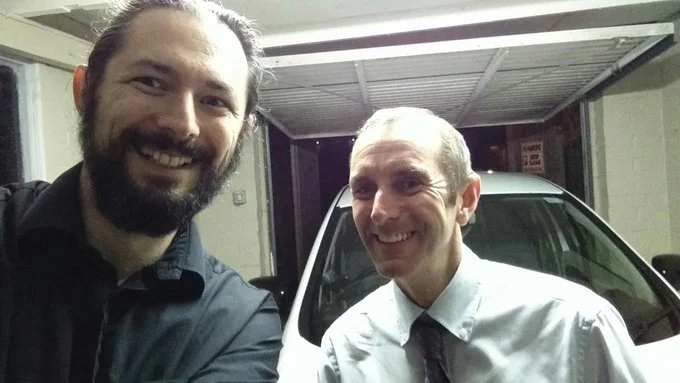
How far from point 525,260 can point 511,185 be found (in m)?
0.42

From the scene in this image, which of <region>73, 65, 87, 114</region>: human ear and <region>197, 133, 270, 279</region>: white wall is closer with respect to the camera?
<region>73, 65, 87, 114</region>: human ear

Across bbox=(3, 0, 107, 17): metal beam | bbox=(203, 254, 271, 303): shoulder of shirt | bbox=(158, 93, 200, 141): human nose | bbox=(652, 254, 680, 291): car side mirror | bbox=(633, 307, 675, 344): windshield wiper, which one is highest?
bbox=(3, 0, 107, 17): metal beam

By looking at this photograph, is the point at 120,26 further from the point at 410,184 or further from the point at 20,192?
the point at 410,184

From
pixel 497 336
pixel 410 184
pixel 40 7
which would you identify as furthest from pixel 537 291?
pixel 40 7

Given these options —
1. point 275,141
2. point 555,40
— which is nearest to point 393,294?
point 555,40

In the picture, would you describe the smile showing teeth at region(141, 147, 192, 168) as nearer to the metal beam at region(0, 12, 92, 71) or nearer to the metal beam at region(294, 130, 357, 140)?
the metal beam at region(0, 12, 92, 71)

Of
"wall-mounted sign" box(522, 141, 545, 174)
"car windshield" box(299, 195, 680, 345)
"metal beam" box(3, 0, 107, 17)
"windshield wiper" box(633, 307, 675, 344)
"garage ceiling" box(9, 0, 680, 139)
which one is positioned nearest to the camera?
"windshield wiper" box(633, 307, 675, 344)

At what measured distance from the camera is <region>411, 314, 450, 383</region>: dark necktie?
1324 millimetres

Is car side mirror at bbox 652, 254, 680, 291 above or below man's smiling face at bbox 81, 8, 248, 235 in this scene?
below

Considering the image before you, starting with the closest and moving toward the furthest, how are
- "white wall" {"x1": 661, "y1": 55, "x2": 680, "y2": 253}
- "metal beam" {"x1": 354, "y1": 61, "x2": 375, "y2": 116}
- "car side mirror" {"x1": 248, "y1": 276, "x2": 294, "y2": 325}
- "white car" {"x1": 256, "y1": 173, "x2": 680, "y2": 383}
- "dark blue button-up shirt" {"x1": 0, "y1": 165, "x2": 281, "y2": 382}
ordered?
"dark blue button-up shirt" {"x1": 0, "y1": 165, "x2": 281, "y2": 382} < "white car" {"x1": 256, "y1": 173, "x2": 680, "y2": 383} < "car side mirror" {"x1": 248, "y1": 276, "x2": 294, "y2": 325} < "metal beam" {"x1": 354, "y1": 61, "x2": 375, "y2": 116} < "white wall" {"x1": 661, "y1": 55, "x2": 680, "y2": 253}

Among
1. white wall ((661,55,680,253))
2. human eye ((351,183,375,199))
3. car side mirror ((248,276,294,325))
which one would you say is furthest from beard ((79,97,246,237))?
white wall ((661,55,680,253))

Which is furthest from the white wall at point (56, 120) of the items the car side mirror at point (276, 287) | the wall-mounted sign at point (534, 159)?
the wall-mounted sign at point (534, 159)

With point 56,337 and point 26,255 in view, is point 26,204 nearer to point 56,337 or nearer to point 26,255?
point 26,255

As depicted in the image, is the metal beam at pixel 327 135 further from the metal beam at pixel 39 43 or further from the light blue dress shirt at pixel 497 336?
the light blue dress shirt at pixel 497 336
